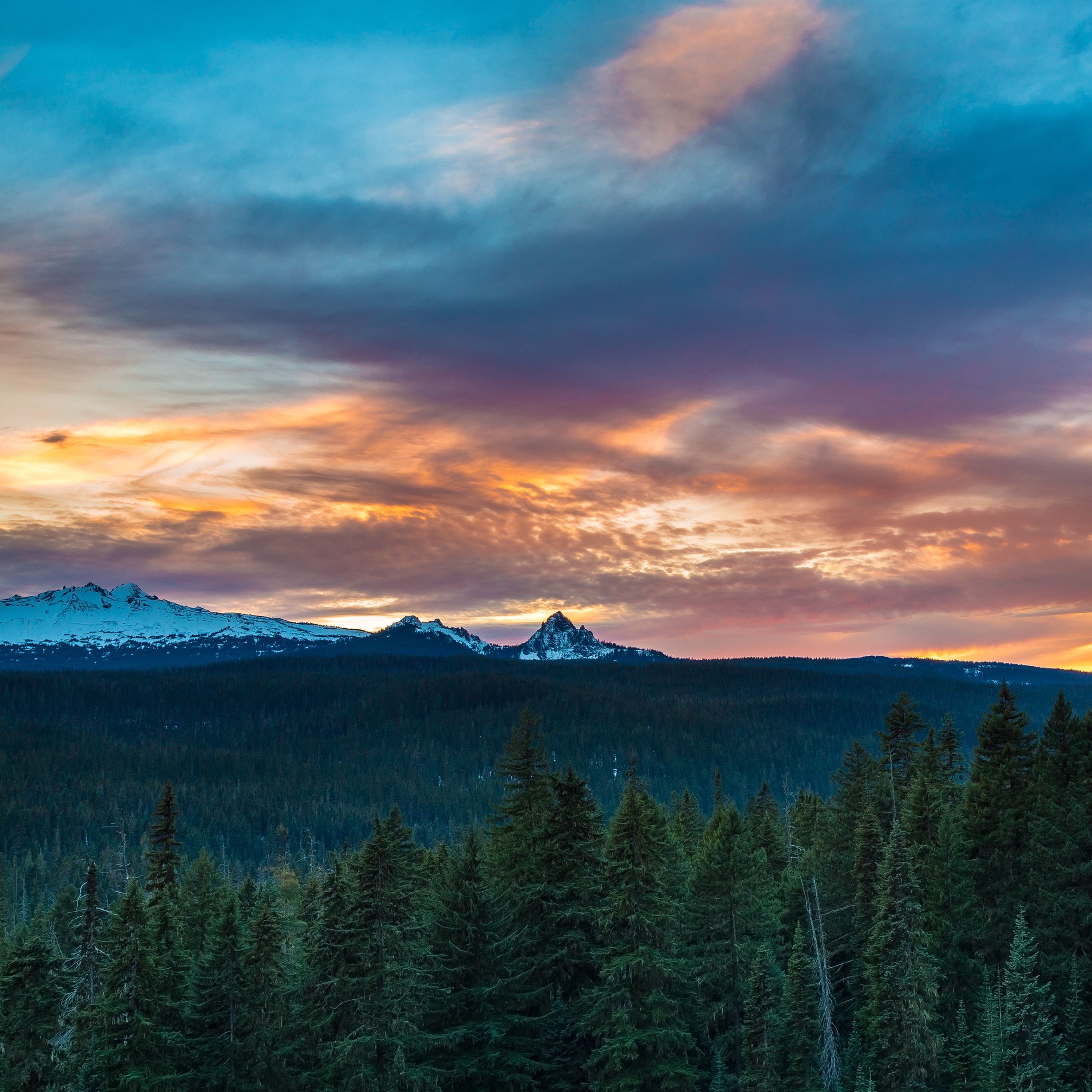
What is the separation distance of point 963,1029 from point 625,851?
17.5 meters

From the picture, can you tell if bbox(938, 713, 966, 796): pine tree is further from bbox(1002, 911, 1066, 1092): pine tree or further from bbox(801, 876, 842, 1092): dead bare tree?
bbox(1002, 911, 1066, 1092): pine tree

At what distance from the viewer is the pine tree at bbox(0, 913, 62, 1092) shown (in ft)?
131

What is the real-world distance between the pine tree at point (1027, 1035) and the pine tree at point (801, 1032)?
8.19 meters

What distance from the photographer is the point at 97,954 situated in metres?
38.5

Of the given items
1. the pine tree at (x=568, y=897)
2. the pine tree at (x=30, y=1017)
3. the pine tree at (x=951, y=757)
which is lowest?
the pine tree at (x=30, y=1017)

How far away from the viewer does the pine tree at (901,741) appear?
57.1 m

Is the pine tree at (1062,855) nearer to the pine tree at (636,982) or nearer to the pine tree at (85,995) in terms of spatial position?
the pine tree at (636,982)

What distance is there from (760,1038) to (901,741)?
2550 cm

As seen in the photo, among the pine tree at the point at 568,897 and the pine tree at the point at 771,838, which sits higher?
the pine tree at the point at 568,897

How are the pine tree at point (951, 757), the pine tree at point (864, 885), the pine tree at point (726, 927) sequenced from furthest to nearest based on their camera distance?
the pine tree at point (951, 757) < the pine tree at point (864, 885) < the pine tree at point (726, 927)

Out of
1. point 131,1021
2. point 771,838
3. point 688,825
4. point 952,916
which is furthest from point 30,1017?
point 771,838

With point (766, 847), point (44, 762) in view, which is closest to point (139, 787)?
point (44, 762)

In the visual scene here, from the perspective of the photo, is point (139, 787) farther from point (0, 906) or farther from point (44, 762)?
point (0, 906)

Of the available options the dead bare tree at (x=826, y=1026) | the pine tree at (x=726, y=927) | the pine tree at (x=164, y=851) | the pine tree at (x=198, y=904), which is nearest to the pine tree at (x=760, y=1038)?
the dead bare tree at (x=826, y=1026)
